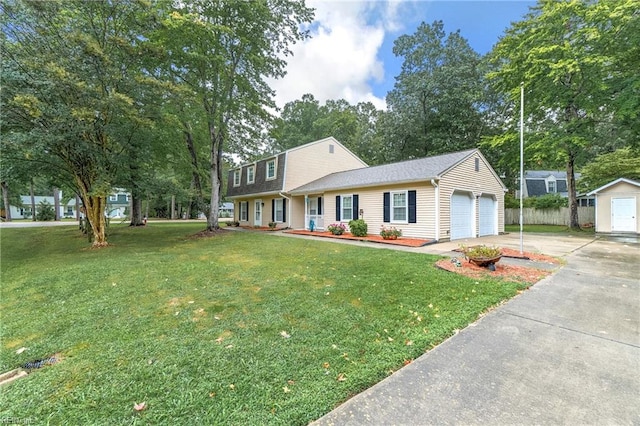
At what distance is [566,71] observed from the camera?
13.0 metres

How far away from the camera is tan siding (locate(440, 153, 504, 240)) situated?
1120 centimetres

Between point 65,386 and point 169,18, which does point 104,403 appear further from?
point 169,18

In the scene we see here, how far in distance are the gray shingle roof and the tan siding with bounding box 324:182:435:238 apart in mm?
408

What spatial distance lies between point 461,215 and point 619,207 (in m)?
9.20

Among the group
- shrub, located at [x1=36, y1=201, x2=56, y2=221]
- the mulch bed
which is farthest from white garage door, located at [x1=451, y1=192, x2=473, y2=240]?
shrub, located at [x1=36, y1=201, x2=56, y2=221]

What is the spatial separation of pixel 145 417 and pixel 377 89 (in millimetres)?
27541

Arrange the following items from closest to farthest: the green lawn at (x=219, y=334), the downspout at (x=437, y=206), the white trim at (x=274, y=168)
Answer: the green lawn at (x=219, y=334), the downspout at (x=437, y=206), the white trim at (x=274, y=168)

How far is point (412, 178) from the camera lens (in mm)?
11328

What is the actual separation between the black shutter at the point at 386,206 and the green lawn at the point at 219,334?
5.91 metres

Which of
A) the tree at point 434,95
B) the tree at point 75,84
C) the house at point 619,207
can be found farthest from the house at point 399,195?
the tree at point 75,84

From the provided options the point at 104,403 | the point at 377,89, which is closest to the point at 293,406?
the point at 104,403

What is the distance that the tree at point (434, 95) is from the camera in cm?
2189

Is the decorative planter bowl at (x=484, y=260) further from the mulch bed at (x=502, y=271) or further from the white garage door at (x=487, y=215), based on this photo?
the white garage door at (x=487, y=215)

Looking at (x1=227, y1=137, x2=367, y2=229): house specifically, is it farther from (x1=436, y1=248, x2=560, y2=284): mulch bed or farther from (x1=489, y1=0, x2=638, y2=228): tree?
(x1=436, y1=248, x2=560, y2=284): mulch bed
